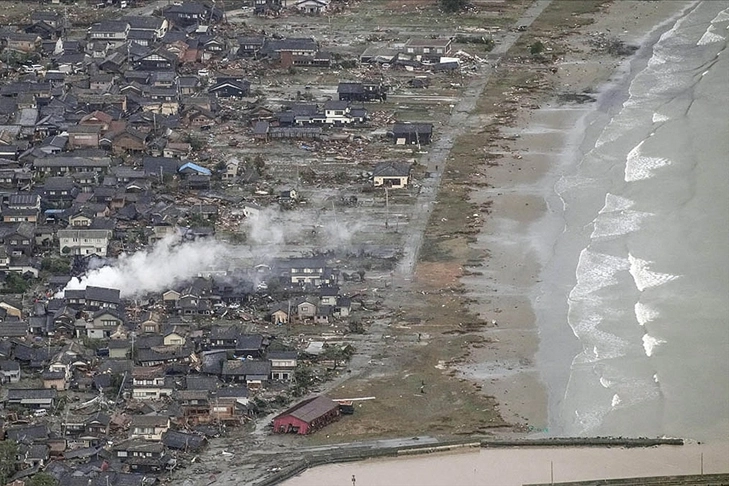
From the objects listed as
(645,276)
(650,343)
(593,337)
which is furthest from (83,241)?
(650,343)

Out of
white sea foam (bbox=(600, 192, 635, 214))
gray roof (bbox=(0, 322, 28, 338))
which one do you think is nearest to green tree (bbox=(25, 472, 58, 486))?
gray roof (bbox=(0, 322, 28, 338))

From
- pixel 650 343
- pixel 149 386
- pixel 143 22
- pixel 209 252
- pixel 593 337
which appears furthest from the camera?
pixel 143 22

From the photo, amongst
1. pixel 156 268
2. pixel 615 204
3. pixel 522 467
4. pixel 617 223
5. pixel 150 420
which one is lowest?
pixel 522 467

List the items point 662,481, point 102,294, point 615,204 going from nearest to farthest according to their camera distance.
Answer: point 662,481
point 102,294
point 615,204

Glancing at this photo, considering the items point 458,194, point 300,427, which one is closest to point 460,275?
point 458,194

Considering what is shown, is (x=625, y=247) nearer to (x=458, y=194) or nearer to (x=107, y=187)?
(x=458, y=194)

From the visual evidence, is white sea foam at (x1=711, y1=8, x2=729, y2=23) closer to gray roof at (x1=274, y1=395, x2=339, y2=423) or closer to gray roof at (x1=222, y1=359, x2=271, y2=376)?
gray roof at (x1=222, y1=359, x2=271, y2=376)

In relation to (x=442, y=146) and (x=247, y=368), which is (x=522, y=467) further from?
(x=442, y=146)
